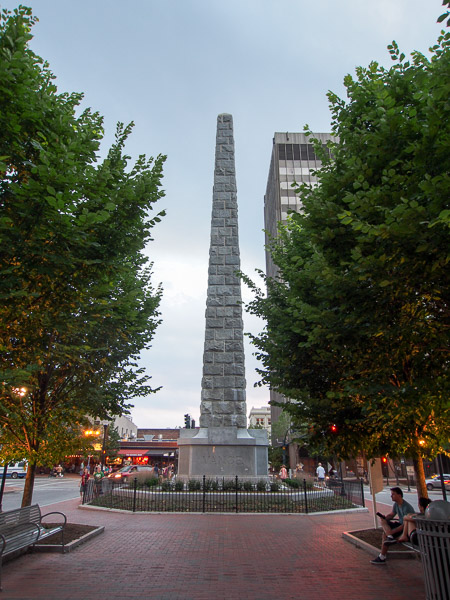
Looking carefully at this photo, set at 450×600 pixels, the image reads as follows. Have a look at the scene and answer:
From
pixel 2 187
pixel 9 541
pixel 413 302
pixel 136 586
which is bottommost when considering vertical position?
pixel 136 586

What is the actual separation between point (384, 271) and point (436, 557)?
11.9 ft

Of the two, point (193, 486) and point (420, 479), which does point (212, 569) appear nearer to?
point (420, 479)

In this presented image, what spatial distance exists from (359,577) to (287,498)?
32.9ft

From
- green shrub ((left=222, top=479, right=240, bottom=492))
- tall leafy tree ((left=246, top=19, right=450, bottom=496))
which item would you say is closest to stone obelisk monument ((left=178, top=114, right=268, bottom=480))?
green shrub ((left=222, top=479, right=240, bottom=492))

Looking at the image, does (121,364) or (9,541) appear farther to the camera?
(121,364)

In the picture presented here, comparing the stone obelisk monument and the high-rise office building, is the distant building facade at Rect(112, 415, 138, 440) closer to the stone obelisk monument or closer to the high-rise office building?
the high-rise office building

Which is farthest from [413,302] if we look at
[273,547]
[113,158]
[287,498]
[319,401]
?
[287,498]

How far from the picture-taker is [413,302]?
21.9ft

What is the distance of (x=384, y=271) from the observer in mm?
5832

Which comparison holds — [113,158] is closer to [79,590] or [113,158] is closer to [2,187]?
[2,187]

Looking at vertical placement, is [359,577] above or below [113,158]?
below

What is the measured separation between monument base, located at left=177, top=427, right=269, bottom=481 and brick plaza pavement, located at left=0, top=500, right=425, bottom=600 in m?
6.01

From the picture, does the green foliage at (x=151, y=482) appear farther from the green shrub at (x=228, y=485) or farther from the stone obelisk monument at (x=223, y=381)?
the green shrub at (x=228, y=485)

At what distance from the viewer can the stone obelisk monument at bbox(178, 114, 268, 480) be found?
60.4ft
